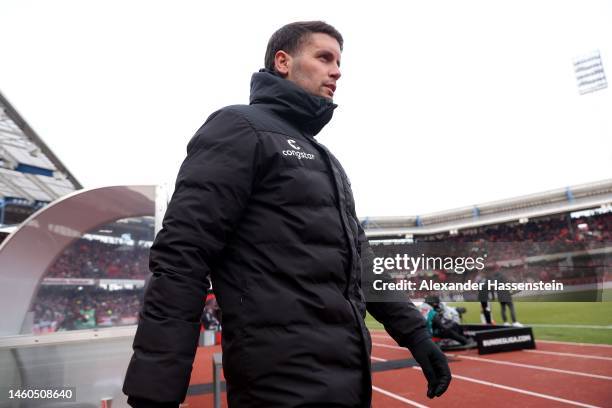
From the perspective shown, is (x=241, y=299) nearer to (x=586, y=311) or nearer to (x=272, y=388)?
(x=272, y=388)

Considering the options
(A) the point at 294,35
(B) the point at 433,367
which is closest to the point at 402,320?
(B) the point at 433,367

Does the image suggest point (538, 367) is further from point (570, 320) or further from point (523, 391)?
point (570, 320)

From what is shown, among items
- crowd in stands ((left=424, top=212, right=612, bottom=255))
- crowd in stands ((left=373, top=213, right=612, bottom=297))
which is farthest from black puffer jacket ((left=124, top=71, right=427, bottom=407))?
crowd in stands ((left=424, top=212, right=612, bottom=255))

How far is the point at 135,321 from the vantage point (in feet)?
11.5

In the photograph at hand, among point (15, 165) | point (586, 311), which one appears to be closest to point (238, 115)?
point (15, 165)

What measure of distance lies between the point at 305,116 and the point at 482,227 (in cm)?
4054

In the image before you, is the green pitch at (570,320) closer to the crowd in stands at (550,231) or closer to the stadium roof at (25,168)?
the crowd in stands at (550,231)

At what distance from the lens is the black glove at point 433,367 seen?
1768mm

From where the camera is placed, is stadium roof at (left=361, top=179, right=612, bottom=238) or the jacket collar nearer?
the jacket collar

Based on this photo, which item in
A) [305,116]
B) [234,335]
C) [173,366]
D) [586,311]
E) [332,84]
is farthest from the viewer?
[586,311]

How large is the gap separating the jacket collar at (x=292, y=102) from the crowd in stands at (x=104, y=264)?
7.96 feet

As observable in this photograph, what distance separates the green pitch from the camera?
31.4 ft

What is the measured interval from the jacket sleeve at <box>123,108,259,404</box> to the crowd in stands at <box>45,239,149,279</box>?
99.2 inches

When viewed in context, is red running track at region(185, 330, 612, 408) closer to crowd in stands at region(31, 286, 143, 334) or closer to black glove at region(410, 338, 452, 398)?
crowd in stands at region(31, 286, 143, 334)
